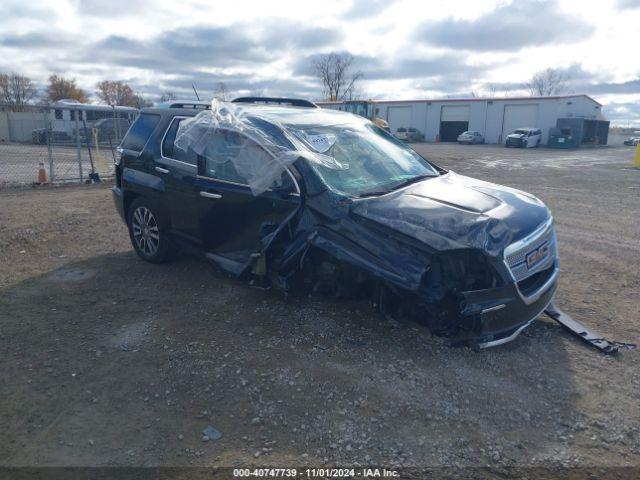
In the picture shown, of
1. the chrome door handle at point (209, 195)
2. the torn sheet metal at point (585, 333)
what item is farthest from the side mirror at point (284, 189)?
the torn sheet metal at point (585, 333)

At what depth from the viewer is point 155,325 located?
459 centimetres

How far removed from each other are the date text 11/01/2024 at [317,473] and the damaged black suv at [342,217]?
4.15 ft

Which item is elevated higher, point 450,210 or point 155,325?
point 450,210

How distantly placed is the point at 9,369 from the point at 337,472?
103 inches

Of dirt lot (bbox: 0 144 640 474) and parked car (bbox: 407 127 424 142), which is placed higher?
parked car (bbox: 407 127 424 142)

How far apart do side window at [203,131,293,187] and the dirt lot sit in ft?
3.90

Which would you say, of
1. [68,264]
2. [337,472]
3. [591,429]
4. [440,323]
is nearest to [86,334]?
[68,264]

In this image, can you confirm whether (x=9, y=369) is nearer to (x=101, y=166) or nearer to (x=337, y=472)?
(x=337, y=472)

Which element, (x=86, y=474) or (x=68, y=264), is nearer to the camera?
(x=86, y=474)

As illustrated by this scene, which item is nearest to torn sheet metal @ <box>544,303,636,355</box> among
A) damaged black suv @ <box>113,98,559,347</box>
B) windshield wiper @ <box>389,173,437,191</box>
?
damaged black suv @ <box>113,98,559,347</box>

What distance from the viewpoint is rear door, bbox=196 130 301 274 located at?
175 inches

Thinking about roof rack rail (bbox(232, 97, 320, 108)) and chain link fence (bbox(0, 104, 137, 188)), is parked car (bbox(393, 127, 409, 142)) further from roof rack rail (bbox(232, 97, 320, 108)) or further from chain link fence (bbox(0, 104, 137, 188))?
roof rack rail (bbox(232, 97, 320, 108))

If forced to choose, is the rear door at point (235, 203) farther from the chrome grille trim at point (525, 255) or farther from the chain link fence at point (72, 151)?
the chain link fence at point (72, 151)

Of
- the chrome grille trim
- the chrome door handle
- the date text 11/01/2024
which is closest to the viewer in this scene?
the date text 11/01/2024
